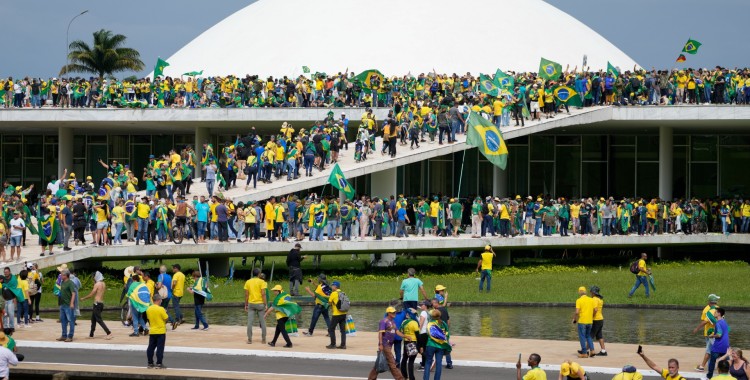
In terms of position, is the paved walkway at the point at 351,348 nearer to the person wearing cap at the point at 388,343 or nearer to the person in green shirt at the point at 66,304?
the person in green shirt at the point at 66,304

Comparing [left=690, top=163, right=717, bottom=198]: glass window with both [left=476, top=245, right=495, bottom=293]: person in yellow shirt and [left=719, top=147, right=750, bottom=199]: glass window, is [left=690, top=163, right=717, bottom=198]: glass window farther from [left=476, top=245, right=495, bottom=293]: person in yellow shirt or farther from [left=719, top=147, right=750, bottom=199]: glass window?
[left=476, top=245, right=495, bottom=293]: person in yellow shirt

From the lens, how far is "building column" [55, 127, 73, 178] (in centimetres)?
4944

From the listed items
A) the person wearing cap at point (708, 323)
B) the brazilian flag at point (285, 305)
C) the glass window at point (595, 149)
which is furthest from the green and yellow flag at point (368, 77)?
the person wearing cap at point (708, 323)

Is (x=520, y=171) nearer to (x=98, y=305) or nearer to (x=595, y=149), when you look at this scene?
(x=595, y=149)

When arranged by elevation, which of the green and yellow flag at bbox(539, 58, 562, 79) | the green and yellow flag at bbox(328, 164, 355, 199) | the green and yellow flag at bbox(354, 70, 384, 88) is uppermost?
the green and yellow flag at bbox(539, 58, 562, 79)

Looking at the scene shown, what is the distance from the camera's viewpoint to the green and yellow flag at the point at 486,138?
117ft

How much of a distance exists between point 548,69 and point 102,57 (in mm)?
39731

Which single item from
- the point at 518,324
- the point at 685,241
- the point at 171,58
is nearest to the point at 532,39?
the point at 171,58

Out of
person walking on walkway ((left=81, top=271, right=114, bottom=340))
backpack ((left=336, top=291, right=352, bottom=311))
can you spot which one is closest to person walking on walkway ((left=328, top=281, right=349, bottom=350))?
backpack ((left=336, top=291, right=352, bottom=311))

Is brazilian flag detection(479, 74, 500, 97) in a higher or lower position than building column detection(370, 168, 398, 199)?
higher

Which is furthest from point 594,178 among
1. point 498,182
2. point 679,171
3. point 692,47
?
point 692,47

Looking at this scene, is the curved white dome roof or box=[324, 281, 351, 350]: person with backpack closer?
box=[324, 281, 351, 350]: person with backpack

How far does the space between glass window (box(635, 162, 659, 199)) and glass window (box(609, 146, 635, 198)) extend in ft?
0.77

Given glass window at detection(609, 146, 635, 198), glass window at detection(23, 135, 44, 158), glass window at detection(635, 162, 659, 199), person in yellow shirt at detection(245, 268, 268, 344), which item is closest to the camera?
person in yellow shirt at detection(245, 268, 268, 344)
